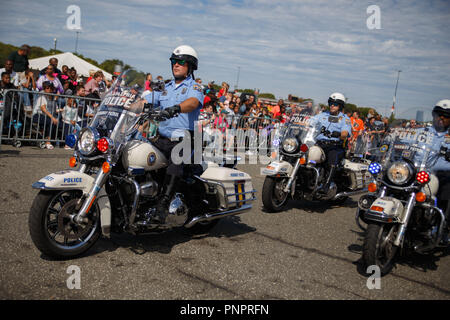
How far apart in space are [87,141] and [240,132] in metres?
8.86

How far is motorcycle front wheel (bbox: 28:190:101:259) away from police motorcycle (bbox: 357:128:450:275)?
2.76m

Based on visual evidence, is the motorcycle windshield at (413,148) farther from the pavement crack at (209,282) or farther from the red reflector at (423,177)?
the pavement crack at (209,282)

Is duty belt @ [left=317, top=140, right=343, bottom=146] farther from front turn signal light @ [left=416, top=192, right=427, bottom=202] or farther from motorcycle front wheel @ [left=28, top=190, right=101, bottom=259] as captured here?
motorcycle front wheel @ [left=28, top=190, right=101, bottom=259]

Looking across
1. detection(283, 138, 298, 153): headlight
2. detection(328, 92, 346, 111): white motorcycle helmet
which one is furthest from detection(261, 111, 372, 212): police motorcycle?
detection(328, 92, 346, 111): white motorcycle helmet

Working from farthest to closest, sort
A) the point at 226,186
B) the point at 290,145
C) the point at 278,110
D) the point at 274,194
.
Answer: the point at 278,110
the point at 290,145
the point at 274,194
the point at 226,186

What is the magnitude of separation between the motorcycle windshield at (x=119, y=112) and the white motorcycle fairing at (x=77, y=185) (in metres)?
0.46

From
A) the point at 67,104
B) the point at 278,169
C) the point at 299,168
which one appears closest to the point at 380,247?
the point at 278,169

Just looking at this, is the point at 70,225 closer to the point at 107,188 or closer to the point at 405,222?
the point at 107,188

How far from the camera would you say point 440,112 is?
5.18 m

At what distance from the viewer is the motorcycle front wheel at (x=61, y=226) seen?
367 centimetres

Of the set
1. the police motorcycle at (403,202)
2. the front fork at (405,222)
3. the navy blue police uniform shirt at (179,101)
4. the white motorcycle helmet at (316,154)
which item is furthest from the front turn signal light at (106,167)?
the white motorcycle helmet at (316,154)

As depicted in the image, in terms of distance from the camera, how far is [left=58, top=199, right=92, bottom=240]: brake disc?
385 cm
